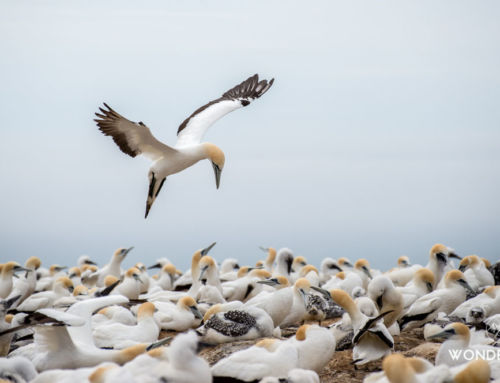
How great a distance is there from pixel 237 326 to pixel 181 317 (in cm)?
169

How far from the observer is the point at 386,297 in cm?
901

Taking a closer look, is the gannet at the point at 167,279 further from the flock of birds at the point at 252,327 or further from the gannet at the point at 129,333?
the gannet at the point at 129,333

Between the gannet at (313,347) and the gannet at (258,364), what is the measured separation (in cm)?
46

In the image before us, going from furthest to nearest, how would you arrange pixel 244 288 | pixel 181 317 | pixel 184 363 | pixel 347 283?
pixel 244 288 → pixel 347 283 → pixel 181 317 → pixel 184 363

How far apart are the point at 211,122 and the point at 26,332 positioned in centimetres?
472

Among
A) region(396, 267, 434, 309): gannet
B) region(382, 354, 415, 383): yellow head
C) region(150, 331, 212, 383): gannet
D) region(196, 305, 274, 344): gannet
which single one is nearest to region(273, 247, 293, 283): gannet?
region(396, 267, 434, 309): gannet

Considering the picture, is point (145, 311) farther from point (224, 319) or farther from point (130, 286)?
point (130, 286)

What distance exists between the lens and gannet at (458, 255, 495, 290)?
477 inches

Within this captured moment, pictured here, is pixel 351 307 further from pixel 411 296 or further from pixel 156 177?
pixel 156 177

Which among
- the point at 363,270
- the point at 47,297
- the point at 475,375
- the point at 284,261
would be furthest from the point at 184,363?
the point at 363,270

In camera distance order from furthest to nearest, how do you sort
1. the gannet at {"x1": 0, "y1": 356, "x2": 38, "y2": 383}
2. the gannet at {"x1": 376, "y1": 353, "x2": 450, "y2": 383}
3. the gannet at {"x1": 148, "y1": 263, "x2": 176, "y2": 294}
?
the gannet at {"x1": 148, "y1": 263, "x2": 176, "y2": 294}
the gannet at {"x1": 0, "y1": 356, "x2": 38, "y2": 383}
the gannet at {"x1": 376, "y1": 353, "x2": 450, "y2": 383}

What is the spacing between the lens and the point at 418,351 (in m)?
7.99

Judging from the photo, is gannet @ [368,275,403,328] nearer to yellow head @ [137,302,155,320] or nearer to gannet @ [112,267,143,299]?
yellow head @ [137,302,155,320]

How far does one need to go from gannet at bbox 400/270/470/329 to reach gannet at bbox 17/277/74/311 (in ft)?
18.0
